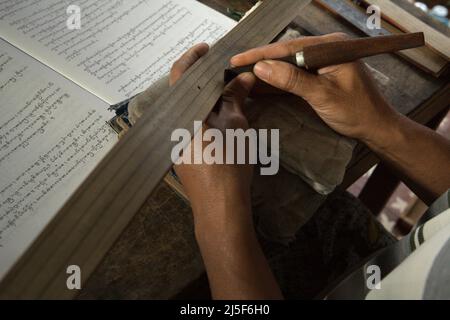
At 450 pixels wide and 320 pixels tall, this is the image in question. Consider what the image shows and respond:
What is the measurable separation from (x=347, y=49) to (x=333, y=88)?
10 centimetres

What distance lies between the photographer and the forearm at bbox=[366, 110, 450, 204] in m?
0.82

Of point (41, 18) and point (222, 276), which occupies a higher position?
point (41, 18)

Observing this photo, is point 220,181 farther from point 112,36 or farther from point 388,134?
point 112,36

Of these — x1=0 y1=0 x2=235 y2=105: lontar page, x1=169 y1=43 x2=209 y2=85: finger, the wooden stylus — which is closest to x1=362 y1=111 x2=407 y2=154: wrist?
the wooden stylus

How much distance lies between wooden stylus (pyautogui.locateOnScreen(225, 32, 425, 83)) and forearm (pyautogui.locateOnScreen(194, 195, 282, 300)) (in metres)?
0.30

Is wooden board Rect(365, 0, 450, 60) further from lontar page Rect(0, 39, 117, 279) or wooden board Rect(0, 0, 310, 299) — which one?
lontar page Rect(0, 39, 117, 279)

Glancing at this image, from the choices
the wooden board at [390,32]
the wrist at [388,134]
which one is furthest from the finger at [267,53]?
the wooden board at [390,32]

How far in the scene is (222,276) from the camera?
0.62 meters

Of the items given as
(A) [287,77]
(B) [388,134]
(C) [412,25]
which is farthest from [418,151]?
(C) [412,25]

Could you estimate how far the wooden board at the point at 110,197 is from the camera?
1.67 ft

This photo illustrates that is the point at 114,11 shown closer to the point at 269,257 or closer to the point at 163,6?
the point at 163,6

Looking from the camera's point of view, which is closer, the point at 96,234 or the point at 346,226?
the point at 96,234
